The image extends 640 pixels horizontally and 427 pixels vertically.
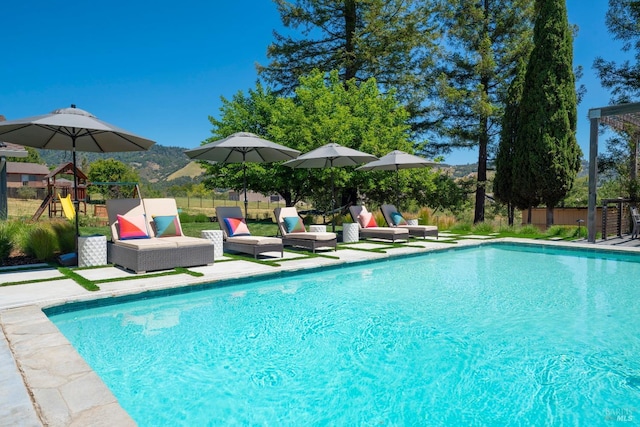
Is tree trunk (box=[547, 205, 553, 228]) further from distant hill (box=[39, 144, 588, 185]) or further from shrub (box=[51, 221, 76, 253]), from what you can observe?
distant hill (box=[39, 144, 588, 185])

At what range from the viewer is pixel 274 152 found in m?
9.71

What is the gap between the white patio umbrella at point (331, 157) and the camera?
1001 cm

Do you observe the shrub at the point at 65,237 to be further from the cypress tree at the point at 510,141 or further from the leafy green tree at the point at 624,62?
the leafy green tree at the point at 624,62

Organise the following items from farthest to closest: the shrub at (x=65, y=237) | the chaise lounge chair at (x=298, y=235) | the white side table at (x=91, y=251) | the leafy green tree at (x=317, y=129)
→ the leafy green tree at (x=317, y=129) < the chaise lounge chair at (x=298, y=235) < the shrub at (x=65, y=237) < the white side table at (x=91, y=251)

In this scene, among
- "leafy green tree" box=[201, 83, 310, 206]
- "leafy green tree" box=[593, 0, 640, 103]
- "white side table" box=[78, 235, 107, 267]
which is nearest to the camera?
"white side table" box=[78, 235, 107, 267]

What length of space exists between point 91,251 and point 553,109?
559 inches

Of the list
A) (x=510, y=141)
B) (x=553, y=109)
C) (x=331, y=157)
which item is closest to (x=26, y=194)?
(x=331, y=157)

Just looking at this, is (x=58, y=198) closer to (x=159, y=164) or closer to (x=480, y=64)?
(x=480, y=64)

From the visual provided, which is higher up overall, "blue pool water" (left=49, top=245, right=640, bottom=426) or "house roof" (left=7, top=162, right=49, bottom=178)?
"house roof" (left=7, top=162, right=49, bottom=178)

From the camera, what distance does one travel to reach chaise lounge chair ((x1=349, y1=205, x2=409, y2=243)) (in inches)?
409

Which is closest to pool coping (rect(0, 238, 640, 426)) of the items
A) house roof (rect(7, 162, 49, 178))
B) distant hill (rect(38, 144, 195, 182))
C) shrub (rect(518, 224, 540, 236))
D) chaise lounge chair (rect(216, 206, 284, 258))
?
chaise lounge chair (rect(216, 206, 284, 258))

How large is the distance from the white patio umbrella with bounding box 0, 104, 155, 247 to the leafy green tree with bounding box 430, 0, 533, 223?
1392cm

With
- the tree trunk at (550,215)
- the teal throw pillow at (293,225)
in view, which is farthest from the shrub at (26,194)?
the tree trunk at (550,215)

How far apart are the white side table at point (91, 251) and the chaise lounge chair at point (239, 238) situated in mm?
2337
